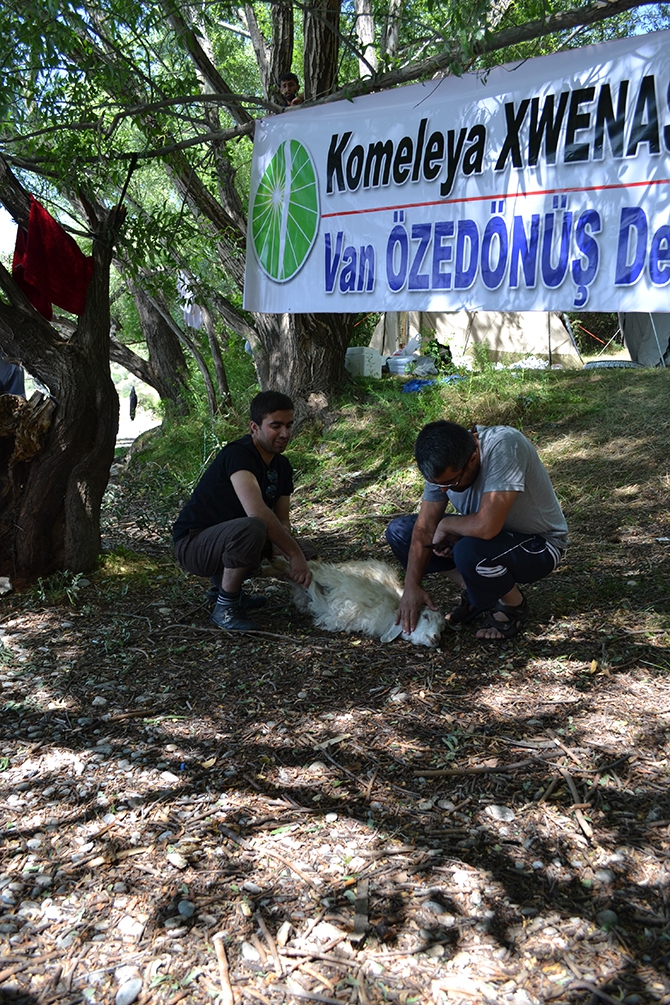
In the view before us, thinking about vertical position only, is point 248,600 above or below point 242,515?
below

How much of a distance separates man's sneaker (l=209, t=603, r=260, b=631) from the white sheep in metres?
0.31

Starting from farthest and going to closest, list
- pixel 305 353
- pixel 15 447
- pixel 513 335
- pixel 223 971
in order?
pixel 513 335
pixel 305 353
pixel 15 447
pixel 223 971

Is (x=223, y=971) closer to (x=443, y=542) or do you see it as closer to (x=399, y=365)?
(x=443, y=542)

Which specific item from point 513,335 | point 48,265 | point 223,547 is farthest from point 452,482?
point 513,335

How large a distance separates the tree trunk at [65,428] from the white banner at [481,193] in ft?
3.45

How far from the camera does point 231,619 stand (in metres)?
4.23

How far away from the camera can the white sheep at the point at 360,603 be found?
3939mm

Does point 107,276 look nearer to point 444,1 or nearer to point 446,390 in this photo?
point 444,1

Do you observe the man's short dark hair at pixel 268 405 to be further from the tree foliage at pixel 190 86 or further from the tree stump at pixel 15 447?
the tree foliage at pixel 190 86

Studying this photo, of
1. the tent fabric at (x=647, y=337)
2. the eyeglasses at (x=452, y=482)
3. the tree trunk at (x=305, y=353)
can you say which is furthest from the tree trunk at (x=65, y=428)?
the tent fabric at (x=647, y=337)

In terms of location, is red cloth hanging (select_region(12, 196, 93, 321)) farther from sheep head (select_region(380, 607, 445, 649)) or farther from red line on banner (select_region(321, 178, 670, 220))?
sheep head (select_region(380, 607, 445, 649))

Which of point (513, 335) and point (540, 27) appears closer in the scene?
point (540, 27)

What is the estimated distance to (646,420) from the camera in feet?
24.4

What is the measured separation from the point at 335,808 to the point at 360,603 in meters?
1.49
